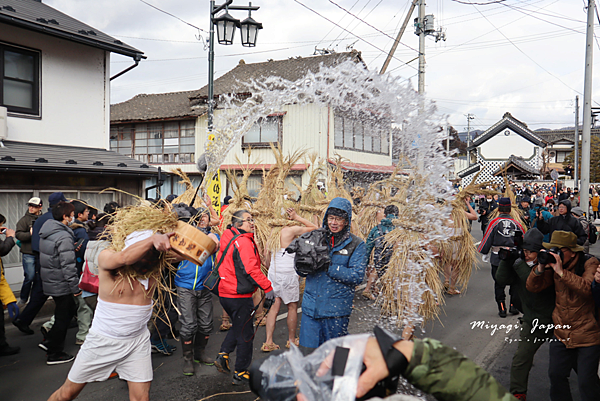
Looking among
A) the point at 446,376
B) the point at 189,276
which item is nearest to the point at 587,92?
the point at 189,276

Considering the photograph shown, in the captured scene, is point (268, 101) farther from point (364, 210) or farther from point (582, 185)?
point (582, 185)

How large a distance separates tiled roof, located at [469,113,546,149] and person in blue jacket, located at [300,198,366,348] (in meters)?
42.5

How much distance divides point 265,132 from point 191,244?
1693 centimetres

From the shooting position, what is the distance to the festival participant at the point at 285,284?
5.21 meters

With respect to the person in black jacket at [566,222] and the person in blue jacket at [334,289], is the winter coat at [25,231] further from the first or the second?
the person in black jacket at [566,222]

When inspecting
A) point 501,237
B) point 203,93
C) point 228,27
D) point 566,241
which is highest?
point 203,93

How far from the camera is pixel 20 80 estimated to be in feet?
30.0

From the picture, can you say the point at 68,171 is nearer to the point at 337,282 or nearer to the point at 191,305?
the point at 191,305

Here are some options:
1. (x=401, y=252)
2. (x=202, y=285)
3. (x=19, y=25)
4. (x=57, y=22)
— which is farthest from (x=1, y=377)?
(x=57, y=22)

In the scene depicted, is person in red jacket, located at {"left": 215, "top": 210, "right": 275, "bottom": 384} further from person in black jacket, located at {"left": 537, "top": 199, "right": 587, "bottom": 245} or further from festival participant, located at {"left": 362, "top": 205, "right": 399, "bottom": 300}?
person in black jacket, located at {"left": 537, "top": 199, "right": 587, "bottom": 245}

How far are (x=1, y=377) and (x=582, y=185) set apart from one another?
14252 millimetres

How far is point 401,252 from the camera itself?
16.4 feet

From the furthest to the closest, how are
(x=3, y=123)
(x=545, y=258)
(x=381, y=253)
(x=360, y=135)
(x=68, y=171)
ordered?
1. (x=360, y=135)
2. (x=3, y=123)
3. (x=68, y=171)
4. (x=381, y=253)
5. (x=545, y=258)

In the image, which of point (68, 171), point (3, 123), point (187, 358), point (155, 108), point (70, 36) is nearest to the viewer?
point (187, 358)
